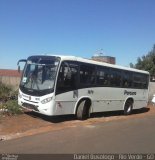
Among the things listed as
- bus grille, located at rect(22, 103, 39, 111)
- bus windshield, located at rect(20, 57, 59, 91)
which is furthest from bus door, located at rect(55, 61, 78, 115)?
bus grille, located at rect(22, 103, 39, 111)

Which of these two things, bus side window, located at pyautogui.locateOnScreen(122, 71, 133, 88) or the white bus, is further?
bus side window, located at pyautogui.locateOnScreen(122, 71, 133, 88)

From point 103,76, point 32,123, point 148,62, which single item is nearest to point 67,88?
point 32,123

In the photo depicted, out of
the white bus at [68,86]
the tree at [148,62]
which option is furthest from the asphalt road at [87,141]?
the tree at [148,62]

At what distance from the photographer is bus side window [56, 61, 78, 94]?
14.2 metres

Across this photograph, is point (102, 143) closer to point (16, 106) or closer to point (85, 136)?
point (85, 136)

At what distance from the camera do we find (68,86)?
48.2 feet

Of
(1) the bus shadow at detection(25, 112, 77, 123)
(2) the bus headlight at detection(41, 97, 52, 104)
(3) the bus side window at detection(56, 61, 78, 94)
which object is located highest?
(3) the bus side window at detection(56, 61, 78, 94)

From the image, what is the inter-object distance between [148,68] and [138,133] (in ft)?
98.9

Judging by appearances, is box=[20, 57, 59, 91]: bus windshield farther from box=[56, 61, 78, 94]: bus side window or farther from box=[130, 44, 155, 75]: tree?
box=[130, 44, 155, 75]: tree

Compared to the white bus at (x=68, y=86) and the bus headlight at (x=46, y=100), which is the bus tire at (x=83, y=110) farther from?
the bus headlight at (x=46, y=100)

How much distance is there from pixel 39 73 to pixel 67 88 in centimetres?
130

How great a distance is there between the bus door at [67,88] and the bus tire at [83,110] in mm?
524

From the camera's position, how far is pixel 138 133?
43.2ft

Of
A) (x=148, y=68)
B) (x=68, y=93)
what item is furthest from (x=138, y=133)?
(x=148, y=68)
